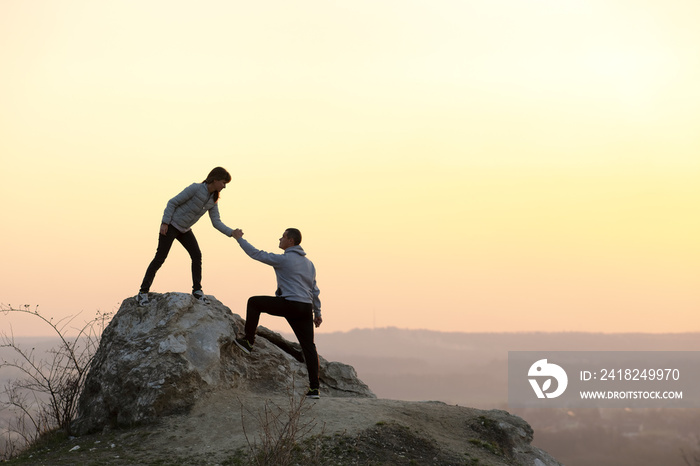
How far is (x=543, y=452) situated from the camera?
1284 cm

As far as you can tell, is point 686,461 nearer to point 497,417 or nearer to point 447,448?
point 497,417

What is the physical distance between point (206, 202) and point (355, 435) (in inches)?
188

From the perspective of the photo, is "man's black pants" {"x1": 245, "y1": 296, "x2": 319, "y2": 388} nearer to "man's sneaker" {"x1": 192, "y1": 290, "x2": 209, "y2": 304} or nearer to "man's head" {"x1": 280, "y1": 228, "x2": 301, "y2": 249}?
"man's head" {"x1": 280, "y1": 228, "x2": 301, "y2": 249}

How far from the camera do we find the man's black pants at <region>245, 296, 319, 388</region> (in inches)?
459

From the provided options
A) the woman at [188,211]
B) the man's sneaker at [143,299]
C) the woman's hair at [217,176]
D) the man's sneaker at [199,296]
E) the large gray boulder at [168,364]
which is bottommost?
the large gray boulder at [168,364]

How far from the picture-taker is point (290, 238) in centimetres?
1179

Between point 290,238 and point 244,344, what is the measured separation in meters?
2.52

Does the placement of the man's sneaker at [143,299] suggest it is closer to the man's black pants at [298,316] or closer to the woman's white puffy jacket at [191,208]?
the woman's white puffy jacket at [191,208]

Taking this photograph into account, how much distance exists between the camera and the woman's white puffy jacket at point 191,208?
12430mm

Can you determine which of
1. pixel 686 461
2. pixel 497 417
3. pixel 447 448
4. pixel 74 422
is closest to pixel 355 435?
pixel 447 448

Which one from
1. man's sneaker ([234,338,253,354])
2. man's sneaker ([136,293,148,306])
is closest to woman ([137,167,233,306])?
man's sneaker ([136,293,148,306])

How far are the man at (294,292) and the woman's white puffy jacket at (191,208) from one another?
932mm

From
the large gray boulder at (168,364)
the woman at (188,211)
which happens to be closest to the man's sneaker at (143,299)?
the large gray boulder at (168,364)

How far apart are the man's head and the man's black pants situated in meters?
0.88
